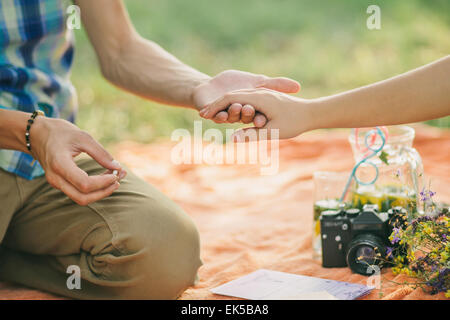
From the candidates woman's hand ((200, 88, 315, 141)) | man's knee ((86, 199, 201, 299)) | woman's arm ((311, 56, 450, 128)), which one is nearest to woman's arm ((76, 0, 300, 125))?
woman's hand ((200, 88, 315, 141))

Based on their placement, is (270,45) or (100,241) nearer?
(100,241)

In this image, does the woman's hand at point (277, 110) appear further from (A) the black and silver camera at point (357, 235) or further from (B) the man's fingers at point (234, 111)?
(A) the black and silver camera at point (357, 235)

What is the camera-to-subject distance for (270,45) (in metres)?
5.19

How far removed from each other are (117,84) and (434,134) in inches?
64.3

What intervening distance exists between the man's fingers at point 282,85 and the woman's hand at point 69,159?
523mm

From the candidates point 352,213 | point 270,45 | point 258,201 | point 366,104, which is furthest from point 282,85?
point 270,45

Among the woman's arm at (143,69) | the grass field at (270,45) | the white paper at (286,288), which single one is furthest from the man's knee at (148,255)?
the grass field at (270,45)

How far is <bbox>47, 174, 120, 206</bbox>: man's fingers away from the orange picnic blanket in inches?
15.0

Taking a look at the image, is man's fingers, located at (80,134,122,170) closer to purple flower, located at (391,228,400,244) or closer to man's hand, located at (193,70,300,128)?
man's hand, located at (193,70,300,128)

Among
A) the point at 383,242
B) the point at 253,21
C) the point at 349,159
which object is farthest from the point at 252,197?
the point at 253,21

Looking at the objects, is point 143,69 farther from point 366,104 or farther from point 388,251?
point 388,251

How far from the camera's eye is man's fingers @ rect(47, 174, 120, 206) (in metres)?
1.38

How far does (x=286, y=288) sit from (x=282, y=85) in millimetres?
569

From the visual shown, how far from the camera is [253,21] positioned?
572cm
